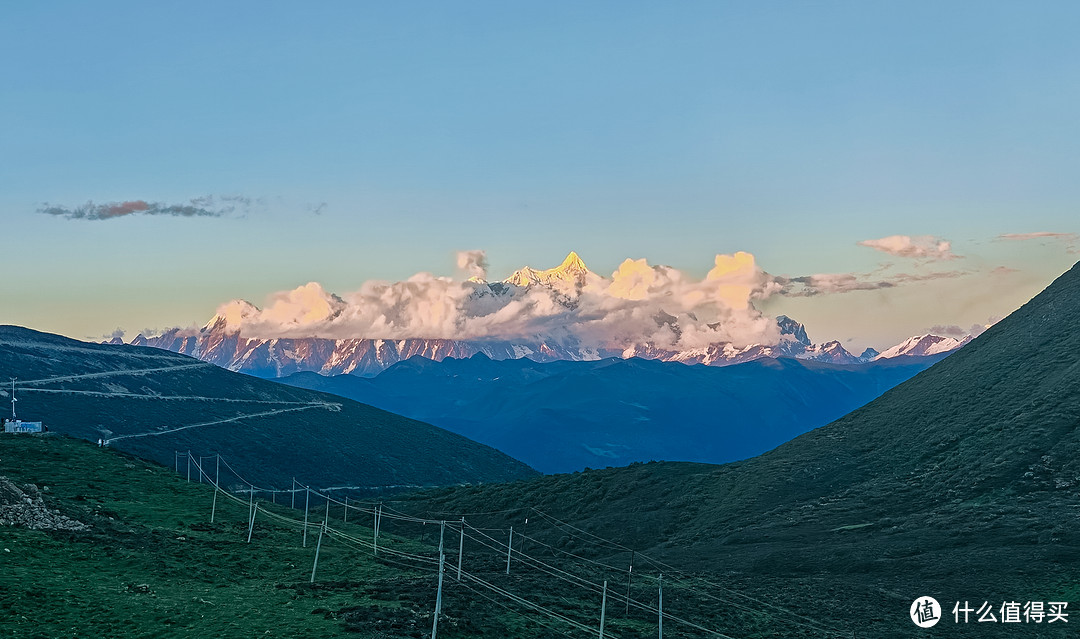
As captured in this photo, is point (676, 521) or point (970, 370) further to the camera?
point (970, 370)

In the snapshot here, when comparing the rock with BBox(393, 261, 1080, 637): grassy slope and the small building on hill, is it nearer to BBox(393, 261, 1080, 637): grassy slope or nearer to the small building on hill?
the small building on hill

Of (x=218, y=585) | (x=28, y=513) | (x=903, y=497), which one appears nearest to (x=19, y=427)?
(x=28, y=513)

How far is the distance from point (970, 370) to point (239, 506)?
12391 cm

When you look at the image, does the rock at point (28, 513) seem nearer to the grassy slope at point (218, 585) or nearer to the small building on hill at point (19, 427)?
the grassy slope at point (218, 585)

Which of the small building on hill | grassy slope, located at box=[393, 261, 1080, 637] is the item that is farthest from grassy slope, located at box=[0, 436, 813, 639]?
the small building on hill

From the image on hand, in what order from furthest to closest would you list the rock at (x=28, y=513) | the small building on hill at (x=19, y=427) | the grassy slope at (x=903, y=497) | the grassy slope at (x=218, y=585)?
the small building on hill at (x=19, y=427)
the grassy slope at (x=903, y=497)
the rock at (x=28, y=513)
the grassy slope at (x=218, y=585)

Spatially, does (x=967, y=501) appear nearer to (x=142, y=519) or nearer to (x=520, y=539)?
(x=520, y=539)

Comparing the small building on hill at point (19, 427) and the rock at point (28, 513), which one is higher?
the small building on hill at point (19, 427)

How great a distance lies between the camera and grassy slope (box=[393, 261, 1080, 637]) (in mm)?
87625

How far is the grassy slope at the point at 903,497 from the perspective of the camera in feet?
287

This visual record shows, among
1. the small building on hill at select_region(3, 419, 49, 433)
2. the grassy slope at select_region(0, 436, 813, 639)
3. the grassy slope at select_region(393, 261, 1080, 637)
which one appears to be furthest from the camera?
the small building on hill at select_region(3, 419, 49, 433)

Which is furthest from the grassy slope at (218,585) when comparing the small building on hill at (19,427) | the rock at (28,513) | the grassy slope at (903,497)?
the small building on hill at (19,427)

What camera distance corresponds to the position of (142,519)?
3531 inches

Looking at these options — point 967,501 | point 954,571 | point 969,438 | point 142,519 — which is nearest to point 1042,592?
point 954,571
